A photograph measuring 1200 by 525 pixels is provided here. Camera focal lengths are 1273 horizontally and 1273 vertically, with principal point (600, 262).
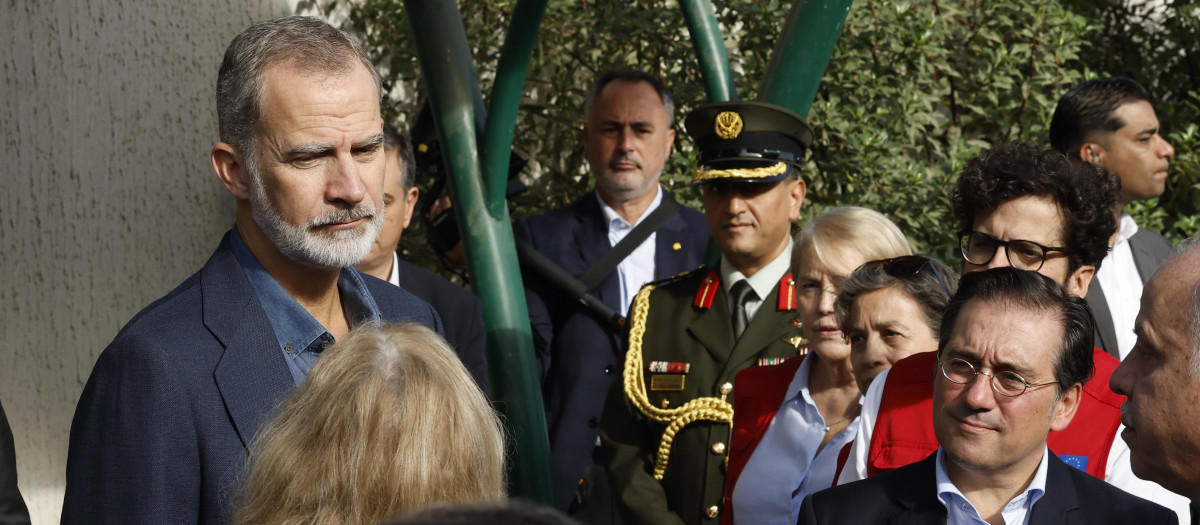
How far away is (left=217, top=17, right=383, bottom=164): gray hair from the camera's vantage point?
91.0 inches

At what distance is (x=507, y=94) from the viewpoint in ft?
10.6

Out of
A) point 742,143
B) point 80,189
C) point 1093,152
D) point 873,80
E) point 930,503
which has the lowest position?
point 930,503

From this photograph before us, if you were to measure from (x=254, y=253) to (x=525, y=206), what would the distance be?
3.82 meters

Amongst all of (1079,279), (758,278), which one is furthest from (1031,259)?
(758,278)

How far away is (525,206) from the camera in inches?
244

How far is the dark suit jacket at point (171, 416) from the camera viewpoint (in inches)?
79.0

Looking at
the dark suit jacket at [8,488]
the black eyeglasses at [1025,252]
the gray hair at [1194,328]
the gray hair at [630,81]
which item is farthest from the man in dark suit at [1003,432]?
the gray hair at [630,81]

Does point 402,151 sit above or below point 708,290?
above

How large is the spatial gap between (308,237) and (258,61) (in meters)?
0.33

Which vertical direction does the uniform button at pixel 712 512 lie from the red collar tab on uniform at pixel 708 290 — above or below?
below

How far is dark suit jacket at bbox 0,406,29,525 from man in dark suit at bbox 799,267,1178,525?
1.50 metres

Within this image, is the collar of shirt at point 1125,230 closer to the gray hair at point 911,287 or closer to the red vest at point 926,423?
the gray hair at point 911,287

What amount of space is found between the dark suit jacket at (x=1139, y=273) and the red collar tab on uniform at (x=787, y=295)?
0.91 meters

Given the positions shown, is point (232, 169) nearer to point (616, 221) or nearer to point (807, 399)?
point (807, 399)
